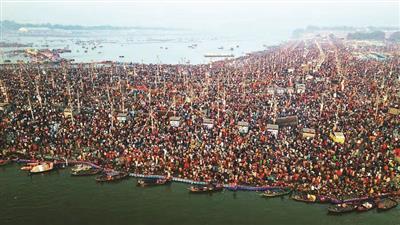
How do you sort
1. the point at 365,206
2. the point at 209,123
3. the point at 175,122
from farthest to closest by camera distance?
the point at 175,122, the point at 209,123, the point at 365,206

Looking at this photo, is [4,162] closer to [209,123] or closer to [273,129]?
[209,123]

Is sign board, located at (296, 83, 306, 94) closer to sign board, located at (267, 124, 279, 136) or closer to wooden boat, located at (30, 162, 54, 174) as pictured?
sign board, located at (267, 124, 279, 136)

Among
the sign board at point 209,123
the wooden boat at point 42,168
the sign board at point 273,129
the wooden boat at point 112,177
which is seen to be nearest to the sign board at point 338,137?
the sign board at point 273,129

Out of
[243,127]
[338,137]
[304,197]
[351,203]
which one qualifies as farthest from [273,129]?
[351,203]

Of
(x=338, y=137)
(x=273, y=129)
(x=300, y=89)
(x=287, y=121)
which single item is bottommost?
(x=338, y=137)

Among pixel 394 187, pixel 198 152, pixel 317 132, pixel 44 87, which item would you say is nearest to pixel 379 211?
pixel 394 187

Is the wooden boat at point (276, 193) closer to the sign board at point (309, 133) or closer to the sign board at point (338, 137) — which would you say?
the sign board at point (309, 133)
